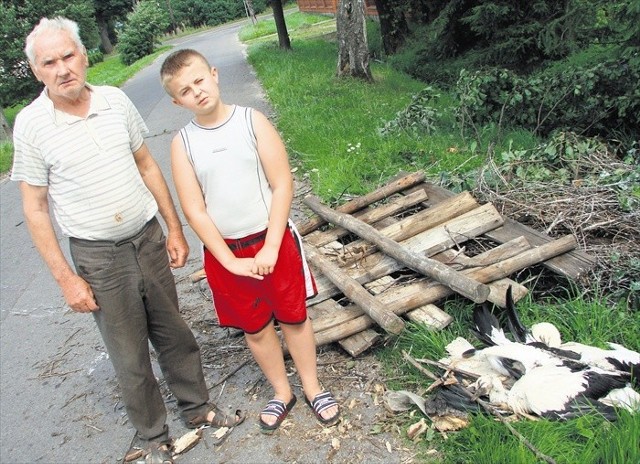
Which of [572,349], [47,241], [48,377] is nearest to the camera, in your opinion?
[47,241]

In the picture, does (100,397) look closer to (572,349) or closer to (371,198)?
(371,198)

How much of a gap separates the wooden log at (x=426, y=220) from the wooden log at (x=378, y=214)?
28 centimetres

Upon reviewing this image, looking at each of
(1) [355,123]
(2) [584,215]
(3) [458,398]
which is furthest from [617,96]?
(3) [458,398]

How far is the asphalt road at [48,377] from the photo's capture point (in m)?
3.15

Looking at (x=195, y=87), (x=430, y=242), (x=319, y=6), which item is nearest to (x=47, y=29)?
(x=195, y=87)

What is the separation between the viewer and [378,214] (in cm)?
441

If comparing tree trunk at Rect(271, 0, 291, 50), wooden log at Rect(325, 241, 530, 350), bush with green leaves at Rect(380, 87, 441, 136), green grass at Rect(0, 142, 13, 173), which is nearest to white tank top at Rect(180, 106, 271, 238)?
wooden log at Rect(325, 241, 530, 350)

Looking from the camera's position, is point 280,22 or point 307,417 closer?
point 307,417

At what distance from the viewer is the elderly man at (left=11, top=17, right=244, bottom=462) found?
92.4 inches

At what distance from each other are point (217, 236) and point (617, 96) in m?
6.27

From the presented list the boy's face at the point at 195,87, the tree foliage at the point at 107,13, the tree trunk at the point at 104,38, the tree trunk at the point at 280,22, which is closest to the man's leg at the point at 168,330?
the boy's face at the point at 195,87

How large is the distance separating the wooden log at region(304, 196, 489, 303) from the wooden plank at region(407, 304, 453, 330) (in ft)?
0.55

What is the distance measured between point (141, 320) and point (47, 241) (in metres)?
0.58

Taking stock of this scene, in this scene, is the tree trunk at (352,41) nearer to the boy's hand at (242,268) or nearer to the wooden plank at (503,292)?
the wooden plank at (503,292)
